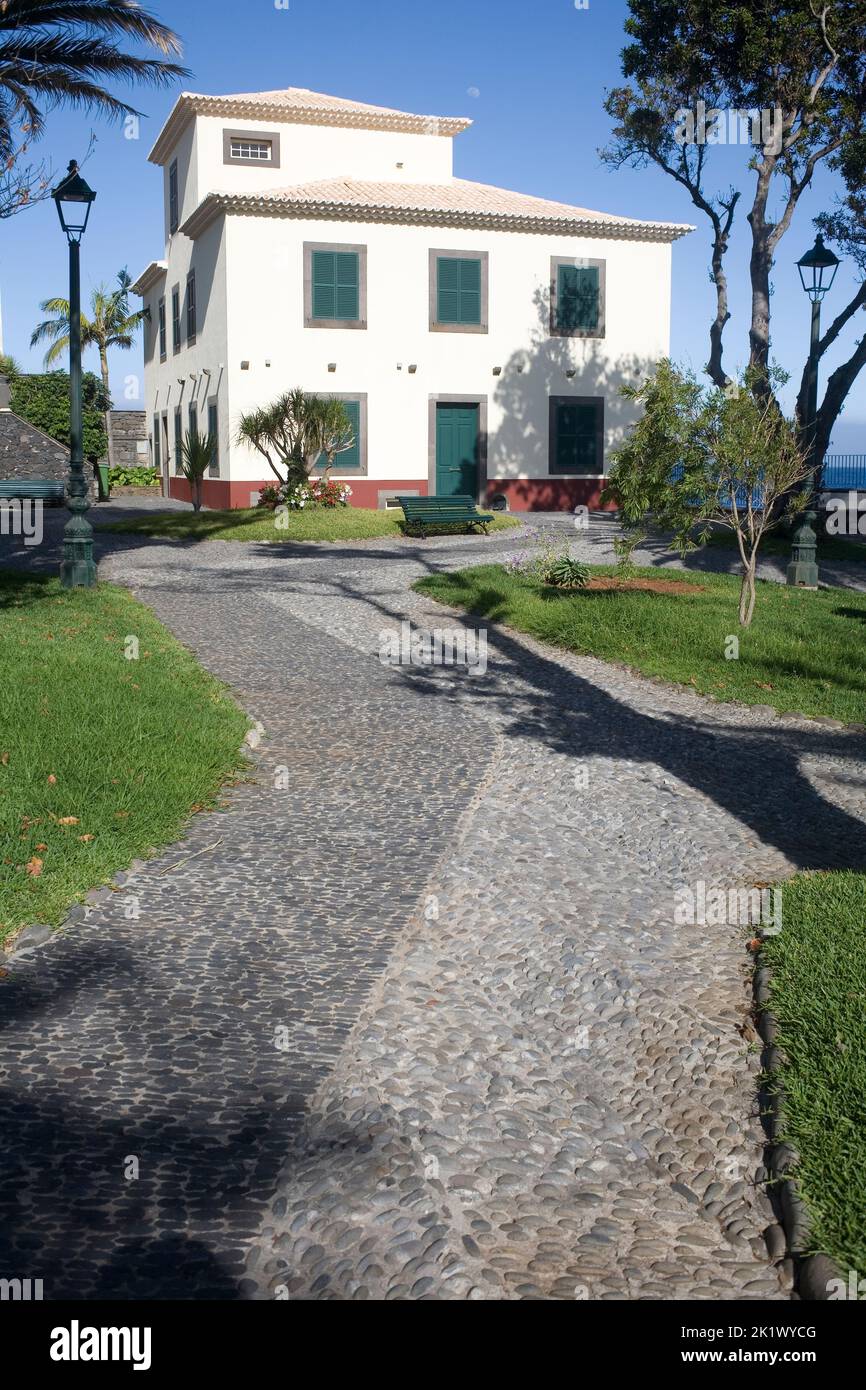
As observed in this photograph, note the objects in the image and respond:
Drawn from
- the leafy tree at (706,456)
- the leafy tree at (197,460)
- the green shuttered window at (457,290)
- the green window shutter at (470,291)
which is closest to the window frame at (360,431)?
the green shuttered window at (457,290)

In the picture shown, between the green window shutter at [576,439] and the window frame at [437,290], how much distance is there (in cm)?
289

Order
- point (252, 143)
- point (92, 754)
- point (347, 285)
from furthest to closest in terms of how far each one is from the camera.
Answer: point (252, 143), point (347, 285), point (92, 754)

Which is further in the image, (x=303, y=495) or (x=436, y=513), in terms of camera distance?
(x=303, y=495)

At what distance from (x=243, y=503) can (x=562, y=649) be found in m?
16.4

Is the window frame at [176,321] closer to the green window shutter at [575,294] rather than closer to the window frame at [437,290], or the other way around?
the window frame at [437,290]

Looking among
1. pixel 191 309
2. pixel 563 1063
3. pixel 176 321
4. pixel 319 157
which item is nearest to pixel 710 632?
pixel 563 1063

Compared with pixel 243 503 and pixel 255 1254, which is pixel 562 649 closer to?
pixel 255 1254

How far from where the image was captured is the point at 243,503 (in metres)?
27.9

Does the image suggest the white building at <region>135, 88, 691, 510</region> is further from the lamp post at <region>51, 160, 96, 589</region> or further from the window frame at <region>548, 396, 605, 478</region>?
the lamp post at <region>51, 160, 96, 589</region>

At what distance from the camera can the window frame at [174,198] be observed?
32250 millimetres

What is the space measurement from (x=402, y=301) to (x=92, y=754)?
23228 millimetres

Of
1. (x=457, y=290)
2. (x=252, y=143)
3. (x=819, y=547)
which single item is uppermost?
(x=252, y=143)

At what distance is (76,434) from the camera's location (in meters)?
14.4

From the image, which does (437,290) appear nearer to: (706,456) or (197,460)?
(197,460)
